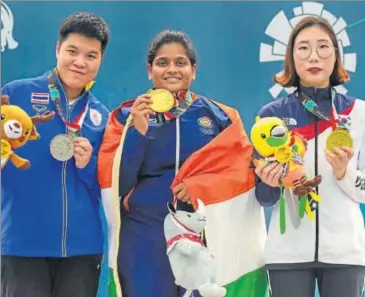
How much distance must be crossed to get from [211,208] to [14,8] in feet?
3.92

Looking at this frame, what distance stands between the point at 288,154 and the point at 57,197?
63cm

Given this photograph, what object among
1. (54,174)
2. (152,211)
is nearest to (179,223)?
(152,211)

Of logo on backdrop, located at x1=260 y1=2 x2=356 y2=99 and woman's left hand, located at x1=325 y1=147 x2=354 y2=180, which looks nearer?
woman's left hand, located at x1=325 y1=147 x2=354 y2=180

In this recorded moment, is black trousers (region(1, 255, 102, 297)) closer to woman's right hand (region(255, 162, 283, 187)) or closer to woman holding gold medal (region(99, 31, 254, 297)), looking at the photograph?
woman holding gold medal (region(99, 31, 254, 297))

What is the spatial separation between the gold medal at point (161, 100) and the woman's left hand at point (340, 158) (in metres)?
0.44

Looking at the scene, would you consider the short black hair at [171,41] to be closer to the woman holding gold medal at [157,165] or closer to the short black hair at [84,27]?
the woman holding gold medal at [157,165]

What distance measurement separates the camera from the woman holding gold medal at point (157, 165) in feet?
5.74

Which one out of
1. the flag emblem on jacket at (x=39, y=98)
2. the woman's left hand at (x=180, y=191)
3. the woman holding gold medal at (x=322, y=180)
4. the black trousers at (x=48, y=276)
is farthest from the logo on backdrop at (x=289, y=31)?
the black trousers at (x=48, y=276)

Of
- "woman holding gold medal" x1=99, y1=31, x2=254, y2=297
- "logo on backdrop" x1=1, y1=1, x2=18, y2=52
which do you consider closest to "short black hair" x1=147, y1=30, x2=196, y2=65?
"woman holding gold medal" x1=99, y1=31, x2=254, y2=297

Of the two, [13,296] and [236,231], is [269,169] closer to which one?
[236,231]

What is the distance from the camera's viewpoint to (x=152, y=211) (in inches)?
69.7

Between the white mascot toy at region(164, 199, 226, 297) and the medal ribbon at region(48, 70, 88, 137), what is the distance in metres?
0.36

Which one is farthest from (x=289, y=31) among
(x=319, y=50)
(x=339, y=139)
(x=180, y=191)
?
(x=180, y=191)

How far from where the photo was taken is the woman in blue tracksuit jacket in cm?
175
